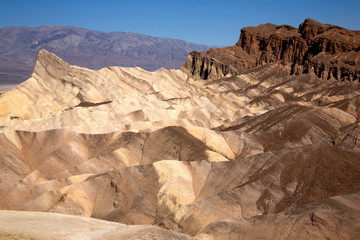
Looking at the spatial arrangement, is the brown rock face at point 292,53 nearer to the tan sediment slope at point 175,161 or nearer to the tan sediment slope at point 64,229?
the tan sediment slope at point 175,161

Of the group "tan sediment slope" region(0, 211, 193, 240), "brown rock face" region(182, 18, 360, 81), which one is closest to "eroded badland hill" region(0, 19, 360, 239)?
"tan sediment slope" region(0, 211, 193, 240)

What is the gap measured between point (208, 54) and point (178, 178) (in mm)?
63259

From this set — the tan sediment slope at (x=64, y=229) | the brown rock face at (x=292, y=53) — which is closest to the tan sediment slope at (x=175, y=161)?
the tan sediment slope at (x=64, y=229)

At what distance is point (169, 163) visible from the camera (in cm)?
2812

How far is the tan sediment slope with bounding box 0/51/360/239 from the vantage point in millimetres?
22828

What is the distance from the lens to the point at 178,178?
27.1m

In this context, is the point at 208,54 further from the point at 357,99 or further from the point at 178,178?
the point at 178,178

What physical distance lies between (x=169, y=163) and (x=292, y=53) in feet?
207

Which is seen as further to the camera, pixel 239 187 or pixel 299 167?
pixel 299 167

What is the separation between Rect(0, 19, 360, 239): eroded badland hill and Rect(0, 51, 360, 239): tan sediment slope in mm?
96

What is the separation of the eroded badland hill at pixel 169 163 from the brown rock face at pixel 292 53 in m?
4.81

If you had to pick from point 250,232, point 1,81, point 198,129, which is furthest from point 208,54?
point 1,81

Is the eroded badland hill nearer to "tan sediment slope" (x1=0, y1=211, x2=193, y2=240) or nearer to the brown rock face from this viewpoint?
"tan sediment slope" (x1=0, y1=211, x2=193, y2=240)

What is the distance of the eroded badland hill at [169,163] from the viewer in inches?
789
